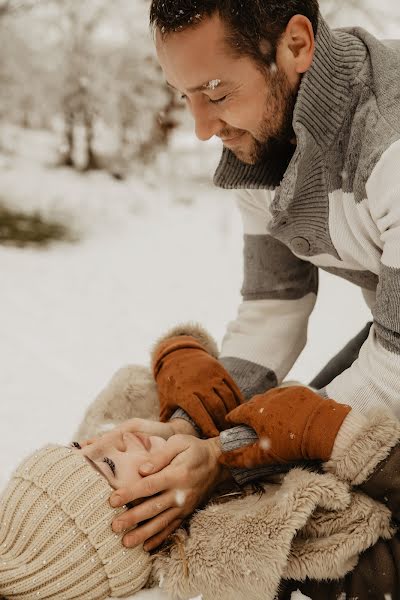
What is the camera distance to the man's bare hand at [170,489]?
4.41ft

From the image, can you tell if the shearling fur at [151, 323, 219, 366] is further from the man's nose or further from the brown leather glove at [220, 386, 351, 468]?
the man's nose

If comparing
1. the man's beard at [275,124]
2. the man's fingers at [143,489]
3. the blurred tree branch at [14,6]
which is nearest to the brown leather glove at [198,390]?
the man's fingers at [143,489]

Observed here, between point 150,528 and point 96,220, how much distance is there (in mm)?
4420

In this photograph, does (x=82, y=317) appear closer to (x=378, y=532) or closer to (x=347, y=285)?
(x=347, y=285)

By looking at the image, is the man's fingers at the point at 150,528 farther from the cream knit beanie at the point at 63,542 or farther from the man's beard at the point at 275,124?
the man's beard at the point at 275,124

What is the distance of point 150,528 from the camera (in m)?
1.36

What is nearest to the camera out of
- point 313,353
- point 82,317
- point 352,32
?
point 352,32

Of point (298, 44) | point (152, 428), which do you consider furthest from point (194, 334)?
point (298, 44)

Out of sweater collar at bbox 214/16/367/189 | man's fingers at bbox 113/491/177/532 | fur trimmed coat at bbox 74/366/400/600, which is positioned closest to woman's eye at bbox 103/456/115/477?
man's fingers at bbox 113/491/177/532

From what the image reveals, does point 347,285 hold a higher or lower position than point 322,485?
lower

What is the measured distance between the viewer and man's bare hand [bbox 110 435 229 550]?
1345 mm

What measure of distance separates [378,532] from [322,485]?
0.53 ft

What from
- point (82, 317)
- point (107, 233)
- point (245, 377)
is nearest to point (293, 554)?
point (245, 377)

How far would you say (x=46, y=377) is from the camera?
2891mm
